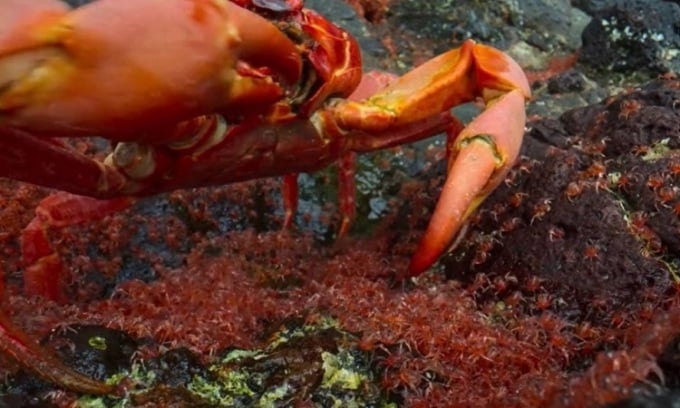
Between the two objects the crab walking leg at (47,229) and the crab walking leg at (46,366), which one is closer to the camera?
the crab walking leg at (46,366)

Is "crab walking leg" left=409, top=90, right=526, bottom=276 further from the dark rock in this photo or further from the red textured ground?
the dark rock

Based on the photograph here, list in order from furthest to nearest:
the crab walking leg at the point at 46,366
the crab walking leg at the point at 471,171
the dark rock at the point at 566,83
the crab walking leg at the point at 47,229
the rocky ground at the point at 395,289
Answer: the dark rock at the point at 566,83 → the crab walking leg at the point at 47,229 → the crab walking leg at the point at 471,171 → the rocky ground at the point at 395,289 → the crab walking leg at the point at 46,366

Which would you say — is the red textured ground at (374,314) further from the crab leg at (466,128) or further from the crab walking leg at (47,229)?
the crab leg at (466,128)

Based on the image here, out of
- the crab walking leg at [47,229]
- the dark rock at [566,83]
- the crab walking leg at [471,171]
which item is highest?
the crab walking leg at [471,171]

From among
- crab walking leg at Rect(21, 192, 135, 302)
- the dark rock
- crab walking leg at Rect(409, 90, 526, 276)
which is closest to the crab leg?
crab walking leg at Rect(409, 90, 526, 276)

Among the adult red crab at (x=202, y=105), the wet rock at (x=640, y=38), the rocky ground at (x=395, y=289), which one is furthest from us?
the wet rock at (x=640, y=38)

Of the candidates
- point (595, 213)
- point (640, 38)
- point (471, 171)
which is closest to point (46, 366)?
point (471, 171)

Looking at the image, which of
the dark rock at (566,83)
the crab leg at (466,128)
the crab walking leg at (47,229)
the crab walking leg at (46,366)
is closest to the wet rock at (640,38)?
the dark rock at (566,83)
